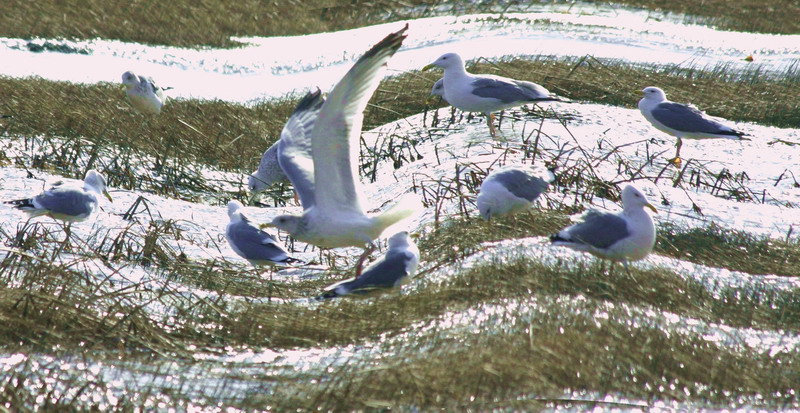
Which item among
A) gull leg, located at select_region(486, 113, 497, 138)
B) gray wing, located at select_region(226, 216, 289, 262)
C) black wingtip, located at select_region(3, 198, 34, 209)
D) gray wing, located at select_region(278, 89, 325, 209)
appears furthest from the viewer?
gull leg, located at select_region(486, 113, 497, 138)

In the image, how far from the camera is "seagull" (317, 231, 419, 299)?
17.1 feet

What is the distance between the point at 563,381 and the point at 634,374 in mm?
398

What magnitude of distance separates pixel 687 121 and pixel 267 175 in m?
4.04

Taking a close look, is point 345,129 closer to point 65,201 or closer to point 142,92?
point 65,201

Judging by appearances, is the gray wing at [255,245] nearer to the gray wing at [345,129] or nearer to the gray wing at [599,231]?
the gray wing at [345,129]

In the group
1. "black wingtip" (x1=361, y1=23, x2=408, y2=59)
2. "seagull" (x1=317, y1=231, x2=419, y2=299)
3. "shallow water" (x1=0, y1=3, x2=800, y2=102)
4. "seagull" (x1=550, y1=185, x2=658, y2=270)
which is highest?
"shallow water" (x1=0, y1=3, x2=800, y2=102)

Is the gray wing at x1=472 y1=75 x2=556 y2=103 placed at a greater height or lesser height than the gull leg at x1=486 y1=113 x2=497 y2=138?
greater

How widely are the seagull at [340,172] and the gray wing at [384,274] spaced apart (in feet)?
1.34

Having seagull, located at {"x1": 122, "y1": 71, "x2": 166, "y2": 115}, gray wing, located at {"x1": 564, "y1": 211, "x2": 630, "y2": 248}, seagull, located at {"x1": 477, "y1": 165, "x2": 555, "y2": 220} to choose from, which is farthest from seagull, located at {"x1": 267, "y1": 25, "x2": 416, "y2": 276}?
seagull, located at {"x1": 122, "y1": 71, "x2": 166, "y2": 115}

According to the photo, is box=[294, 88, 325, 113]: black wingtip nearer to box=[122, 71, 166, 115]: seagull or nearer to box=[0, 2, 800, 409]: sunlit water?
box=[0, 2, 800, 409]: sunlit water

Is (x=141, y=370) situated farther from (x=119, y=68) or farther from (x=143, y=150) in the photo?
(x=119, y=68)

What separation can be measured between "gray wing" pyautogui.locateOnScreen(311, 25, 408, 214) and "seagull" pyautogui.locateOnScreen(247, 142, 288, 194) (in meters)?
2.88

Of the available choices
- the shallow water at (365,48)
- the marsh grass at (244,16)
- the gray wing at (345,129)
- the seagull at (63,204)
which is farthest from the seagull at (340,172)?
the marsh grass at (244,16)

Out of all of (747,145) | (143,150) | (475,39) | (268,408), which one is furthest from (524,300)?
(475,39)
